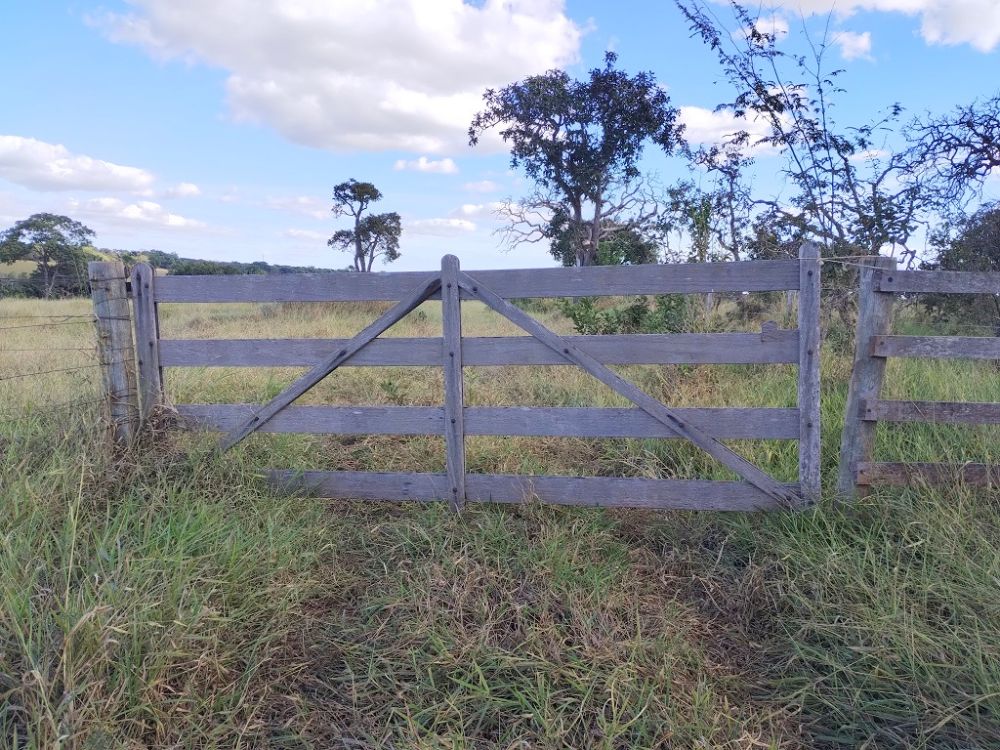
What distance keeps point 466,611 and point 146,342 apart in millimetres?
3021

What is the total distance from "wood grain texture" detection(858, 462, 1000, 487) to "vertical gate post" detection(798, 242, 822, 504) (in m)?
0.29

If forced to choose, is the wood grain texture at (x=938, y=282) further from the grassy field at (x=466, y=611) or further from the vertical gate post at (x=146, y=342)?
the vertical gate post at (x=146, y=342)

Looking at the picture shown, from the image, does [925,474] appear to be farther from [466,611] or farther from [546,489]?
[466,611]

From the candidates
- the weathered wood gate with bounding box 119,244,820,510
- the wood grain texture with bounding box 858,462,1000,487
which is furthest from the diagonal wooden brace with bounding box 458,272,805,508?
the wood grain texture with bounding box 858,462,1000,487

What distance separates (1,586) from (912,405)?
4.66m

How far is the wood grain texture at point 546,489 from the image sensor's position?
427 cm

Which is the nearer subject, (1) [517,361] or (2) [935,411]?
(2) [935,411]

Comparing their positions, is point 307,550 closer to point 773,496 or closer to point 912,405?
point 773,496

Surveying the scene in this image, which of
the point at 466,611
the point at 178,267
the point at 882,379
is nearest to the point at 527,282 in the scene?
the point at 466,611

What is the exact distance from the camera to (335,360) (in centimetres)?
447

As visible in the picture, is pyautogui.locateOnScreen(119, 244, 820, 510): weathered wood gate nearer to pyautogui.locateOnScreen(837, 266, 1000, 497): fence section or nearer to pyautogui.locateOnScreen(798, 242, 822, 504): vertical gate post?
pyautogui.locateOnScreen(798, 242, 822, 504): vertical gate post

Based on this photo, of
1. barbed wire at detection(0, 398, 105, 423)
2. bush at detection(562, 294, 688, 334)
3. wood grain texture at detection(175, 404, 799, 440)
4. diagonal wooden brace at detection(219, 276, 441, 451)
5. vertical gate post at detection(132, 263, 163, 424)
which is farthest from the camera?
bush at detection(562, 294, 688, 334)

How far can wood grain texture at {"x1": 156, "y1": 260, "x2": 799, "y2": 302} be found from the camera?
4.11 meters

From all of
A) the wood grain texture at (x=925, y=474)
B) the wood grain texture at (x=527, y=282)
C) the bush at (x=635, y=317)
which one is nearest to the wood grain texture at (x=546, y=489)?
the wood grain texture at (x=925, y=474)
